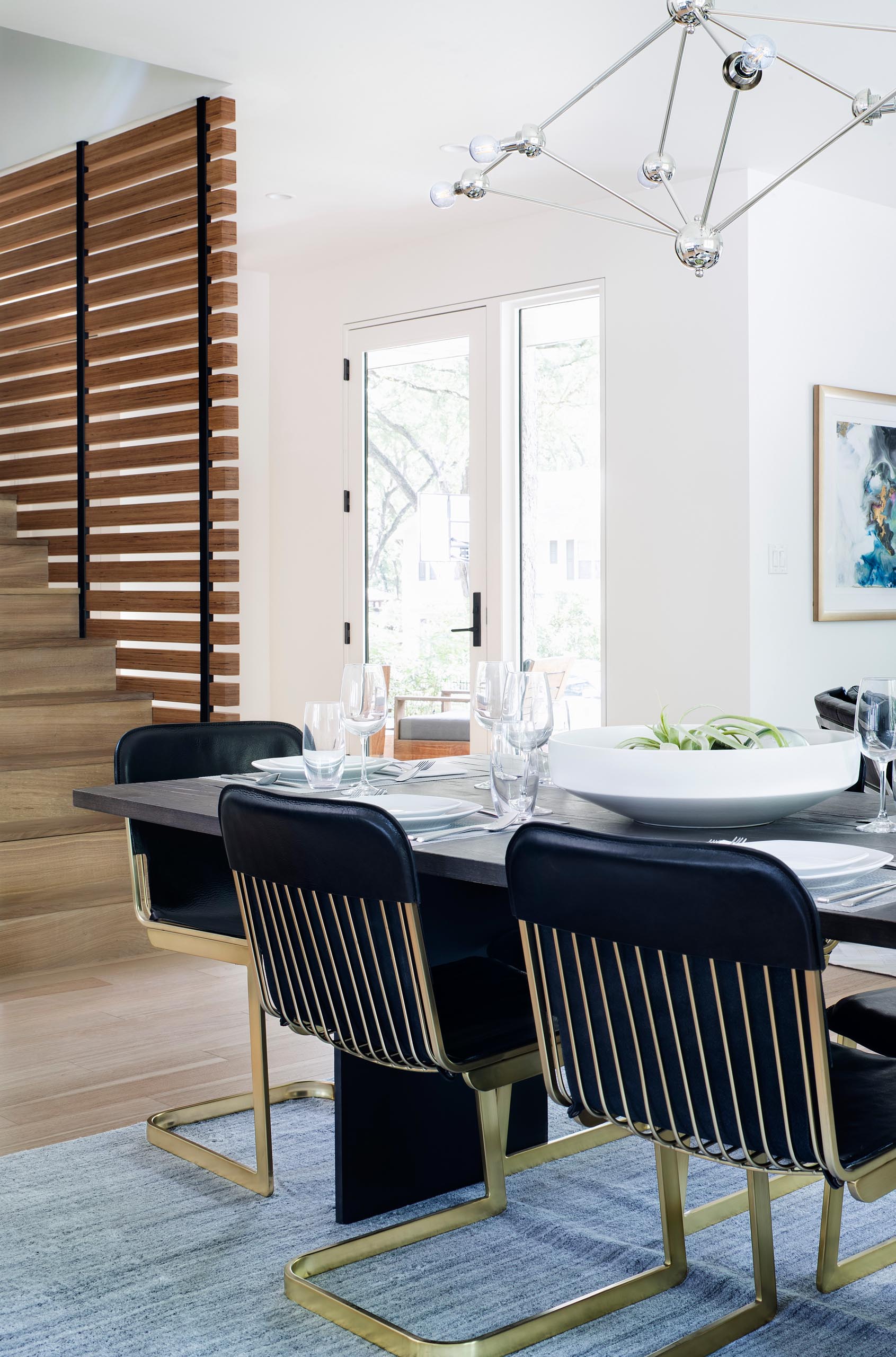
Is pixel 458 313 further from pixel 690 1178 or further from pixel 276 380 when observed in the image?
pixel 690 1178

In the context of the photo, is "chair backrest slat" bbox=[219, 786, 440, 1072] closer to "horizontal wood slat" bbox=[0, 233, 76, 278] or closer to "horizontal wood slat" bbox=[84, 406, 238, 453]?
"horizontal wood slat" bbox=[84, 406, 238, 453]

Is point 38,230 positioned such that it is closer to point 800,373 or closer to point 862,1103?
point 800,373

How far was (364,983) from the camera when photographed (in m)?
1.86

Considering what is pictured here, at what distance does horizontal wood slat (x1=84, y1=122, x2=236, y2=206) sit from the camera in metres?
4.33

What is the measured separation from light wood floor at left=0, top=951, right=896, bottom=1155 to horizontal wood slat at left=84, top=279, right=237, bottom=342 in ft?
6.76

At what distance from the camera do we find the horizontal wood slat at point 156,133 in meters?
4.36

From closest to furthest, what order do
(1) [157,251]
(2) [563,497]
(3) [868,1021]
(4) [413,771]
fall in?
(3) [868,1021] < (4) [413,771] < (1) [157,251] < (2) [563,497]

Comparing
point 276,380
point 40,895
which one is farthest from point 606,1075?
point 276,380

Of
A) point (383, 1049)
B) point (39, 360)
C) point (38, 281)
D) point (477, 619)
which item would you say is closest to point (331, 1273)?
point (383, 1049)

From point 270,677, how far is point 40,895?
3.31 m

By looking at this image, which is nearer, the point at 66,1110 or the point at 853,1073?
the point at 853,1073

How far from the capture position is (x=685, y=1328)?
1922mm

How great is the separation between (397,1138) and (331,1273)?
1.02 ft

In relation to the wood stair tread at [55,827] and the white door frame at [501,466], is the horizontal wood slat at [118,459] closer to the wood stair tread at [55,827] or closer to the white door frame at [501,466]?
the wood stair tread at [55,827]
